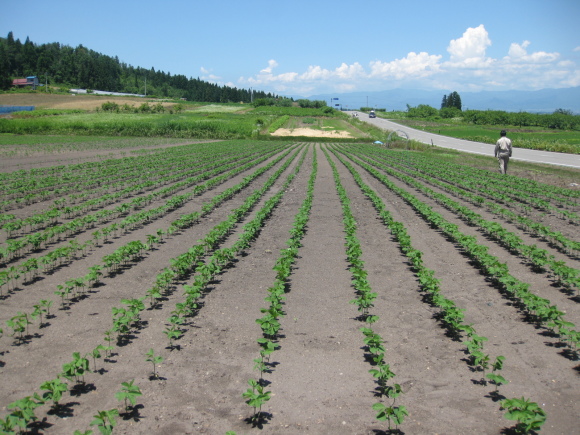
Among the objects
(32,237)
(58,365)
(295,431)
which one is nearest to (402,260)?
(295,431)

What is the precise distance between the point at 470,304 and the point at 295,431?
433 centimetres

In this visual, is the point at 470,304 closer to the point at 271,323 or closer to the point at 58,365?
the point at 271,323

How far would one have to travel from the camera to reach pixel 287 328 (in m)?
6.54

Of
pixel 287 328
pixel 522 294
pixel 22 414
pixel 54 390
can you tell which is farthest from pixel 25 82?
pixel 522 294

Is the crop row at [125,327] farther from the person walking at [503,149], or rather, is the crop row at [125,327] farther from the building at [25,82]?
the building at [25,82]

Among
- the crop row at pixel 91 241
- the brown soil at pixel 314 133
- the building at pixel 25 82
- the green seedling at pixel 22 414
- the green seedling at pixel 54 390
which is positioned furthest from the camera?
the building at pixel 25 82

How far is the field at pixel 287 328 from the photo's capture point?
4.55 metres

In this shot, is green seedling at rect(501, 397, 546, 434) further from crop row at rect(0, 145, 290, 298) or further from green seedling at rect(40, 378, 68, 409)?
crop row at rect(0, 145, 290, 298)

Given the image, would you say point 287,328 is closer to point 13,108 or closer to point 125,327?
point 125,327

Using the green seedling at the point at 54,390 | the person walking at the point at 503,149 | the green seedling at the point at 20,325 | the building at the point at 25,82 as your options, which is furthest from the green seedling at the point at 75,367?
the building at the point at 25,82

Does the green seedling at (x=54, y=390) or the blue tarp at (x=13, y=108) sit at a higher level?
the blue tarp at (x=13, y=108)

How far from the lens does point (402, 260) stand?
386 inches

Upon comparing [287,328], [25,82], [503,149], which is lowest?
[287,328]

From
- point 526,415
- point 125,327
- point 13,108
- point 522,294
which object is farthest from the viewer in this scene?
point 13,108
